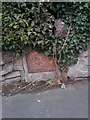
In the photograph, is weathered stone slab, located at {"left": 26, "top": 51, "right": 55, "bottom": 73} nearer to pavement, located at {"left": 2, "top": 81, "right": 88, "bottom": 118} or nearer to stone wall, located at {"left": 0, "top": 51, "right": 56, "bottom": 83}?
stone wall, located at {"left": 0, "top": 51, "right": 56, "bottom": 83}

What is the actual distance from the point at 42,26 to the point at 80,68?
2.53 ft

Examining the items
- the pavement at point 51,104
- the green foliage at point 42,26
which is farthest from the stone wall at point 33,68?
the pavement at point 51,104

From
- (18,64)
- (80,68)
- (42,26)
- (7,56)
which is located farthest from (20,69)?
(80,68)

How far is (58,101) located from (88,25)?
105cm

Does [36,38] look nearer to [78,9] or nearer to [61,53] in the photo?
[61,53]

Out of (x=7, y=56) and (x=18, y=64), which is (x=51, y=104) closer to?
(x=18, y=64)

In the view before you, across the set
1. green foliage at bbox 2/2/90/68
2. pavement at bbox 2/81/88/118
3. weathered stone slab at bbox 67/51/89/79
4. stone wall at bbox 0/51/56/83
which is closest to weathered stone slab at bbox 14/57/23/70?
stone wall at bbox 0/51/56/83

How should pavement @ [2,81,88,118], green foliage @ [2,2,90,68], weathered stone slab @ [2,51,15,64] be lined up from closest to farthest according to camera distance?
1. pavement @ [2,81,88,118]
2. green foliage @ [2,2,90,68]
3. weathered stone slab @ [2,51,15,64]

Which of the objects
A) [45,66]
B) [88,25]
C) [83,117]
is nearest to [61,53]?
[45,66]

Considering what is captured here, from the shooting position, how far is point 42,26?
3.36 m

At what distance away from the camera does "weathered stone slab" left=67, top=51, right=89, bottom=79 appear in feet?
11.6

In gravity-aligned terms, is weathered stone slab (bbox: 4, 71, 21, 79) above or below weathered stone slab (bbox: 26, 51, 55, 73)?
below

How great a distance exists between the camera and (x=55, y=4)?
11.2 ft

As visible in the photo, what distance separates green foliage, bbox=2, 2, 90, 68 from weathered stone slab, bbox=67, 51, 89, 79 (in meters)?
0.12
